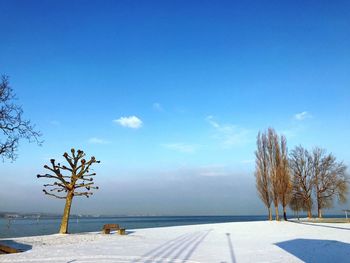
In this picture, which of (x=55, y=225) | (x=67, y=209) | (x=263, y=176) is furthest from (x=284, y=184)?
(x=55, y=225)

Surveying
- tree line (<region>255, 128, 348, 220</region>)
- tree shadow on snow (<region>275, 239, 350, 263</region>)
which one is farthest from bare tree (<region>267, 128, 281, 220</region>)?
tree shadow on snow (<region>275, 239, 350, 263</region>)

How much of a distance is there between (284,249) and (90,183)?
13785 millimetres

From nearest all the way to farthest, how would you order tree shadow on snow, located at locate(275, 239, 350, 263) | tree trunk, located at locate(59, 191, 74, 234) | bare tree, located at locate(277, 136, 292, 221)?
tree shadow on snow, located at locate(275, 239, 350, 263) → tree trunk, located at locate(59, 191, 74, 234) → bare tree, located at locate(277, 136, 292, 221)

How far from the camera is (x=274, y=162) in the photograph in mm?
39875

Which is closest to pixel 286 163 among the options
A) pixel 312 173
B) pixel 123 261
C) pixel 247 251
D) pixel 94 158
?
pixel 312 173

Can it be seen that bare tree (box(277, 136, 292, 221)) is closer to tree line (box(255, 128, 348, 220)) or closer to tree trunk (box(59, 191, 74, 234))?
tree line (box(255, 128, 348, 220))

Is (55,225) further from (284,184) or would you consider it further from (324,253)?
(324,253)

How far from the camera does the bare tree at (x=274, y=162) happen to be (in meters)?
38.7

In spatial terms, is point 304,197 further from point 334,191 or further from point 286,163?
point 286,163

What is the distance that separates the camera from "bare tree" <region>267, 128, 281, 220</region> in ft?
127

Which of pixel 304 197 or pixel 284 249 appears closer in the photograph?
pixel 284 249

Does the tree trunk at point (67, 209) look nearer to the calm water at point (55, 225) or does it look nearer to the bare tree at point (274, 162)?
the calm water at point (55, 225)

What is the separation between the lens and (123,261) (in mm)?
9469

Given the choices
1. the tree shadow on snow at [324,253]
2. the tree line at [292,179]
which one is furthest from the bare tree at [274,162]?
the tree shadow on snow at [324,253]
